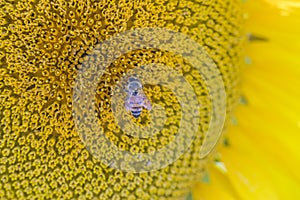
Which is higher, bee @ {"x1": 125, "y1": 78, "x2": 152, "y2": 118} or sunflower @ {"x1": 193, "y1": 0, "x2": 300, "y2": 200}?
bee @ {"x1": 125, "y1": 78, "x2": 152, "y2": 118}

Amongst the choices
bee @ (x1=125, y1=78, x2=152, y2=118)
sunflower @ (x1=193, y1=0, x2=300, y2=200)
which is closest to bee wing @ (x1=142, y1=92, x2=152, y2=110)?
bee @ (x1=125, y1=78, x2=152, y2=118)

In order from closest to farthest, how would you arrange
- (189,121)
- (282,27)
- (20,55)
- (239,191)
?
1. (20,55)
2. (189,121)
3. (282,27)
4. (239,191)

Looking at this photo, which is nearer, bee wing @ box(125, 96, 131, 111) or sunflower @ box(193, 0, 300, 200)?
bee wing @ box(125, 96, 131, 111)

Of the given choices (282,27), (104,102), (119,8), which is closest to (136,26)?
(119,8)

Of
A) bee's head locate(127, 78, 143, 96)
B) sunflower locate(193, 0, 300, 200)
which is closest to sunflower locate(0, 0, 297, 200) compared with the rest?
bee's head locate(127, 78, 143, 96)

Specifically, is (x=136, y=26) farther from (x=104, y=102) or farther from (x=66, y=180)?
(x=66, y=180)

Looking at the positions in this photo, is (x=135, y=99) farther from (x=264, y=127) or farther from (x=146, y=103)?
(x=264, y=127)

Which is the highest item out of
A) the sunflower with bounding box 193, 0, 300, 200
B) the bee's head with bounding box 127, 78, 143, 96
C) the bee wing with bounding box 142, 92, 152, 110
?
the bee's head with bounding box 127, 78, 143, 96

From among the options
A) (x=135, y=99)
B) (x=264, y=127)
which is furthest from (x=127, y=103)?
(x=264, y=127)

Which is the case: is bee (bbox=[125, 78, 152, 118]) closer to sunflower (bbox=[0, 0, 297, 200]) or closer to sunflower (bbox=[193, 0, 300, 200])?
sunflower (bbox=[0, 0, 297, 200])
